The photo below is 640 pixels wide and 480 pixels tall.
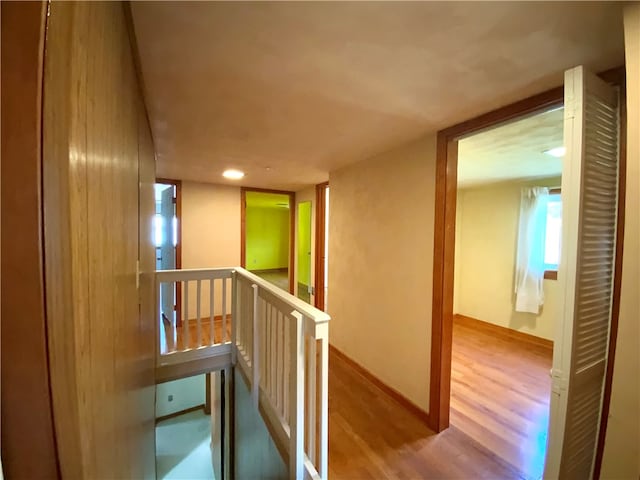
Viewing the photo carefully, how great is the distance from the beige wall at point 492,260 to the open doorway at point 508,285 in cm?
1

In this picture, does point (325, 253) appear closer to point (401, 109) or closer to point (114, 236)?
point (401, 109)

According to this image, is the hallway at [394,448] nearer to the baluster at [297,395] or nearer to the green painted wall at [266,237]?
the baluster at [297,395]

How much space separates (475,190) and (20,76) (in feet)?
16.5

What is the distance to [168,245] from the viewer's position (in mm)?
3986

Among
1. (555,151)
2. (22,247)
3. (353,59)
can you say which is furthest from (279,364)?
(555,151)

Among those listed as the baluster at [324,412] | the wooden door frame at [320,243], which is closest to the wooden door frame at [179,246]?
the wooden door frame at [320,243]

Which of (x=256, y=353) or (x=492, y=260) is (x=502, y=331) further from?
(x=256, y=353)

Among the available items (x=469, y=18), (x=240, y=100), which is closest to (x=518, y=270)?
(x=469, y=18)

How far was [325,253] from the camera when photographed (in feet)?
12.9

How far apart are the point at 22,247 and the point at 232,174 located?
328 cm

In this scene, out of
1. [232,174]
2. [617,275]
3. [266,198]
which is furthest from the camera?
[266,198]

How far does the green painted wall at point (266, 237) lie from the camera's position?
8.92 meters

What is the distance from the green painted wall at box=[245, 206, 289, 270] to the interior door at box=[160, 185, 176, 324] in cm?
462

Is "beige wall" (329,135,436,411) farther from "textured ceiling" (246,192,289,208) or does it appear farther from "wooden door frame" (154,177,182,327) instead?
"wooden door frame" (154,177,182,327)
